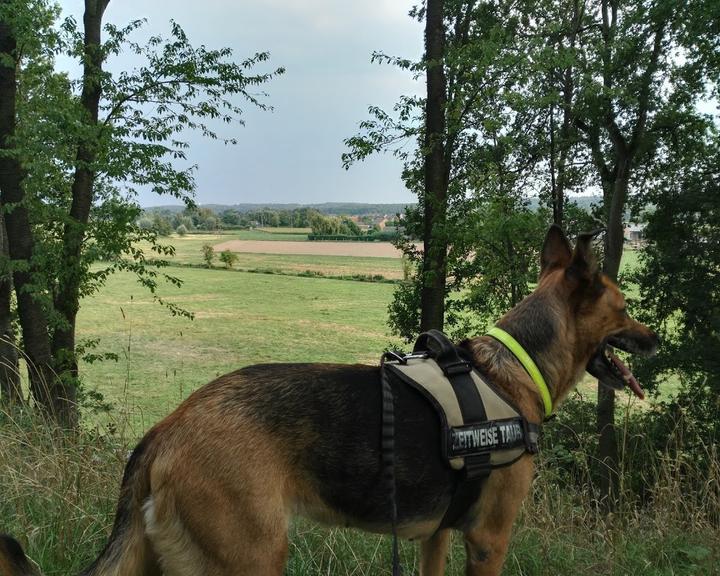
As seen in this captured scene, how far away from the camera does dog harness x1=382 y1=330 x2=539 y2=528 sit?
2.25 metres

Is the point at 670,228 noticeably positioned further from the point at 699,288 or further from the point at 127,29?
the point at 127,29

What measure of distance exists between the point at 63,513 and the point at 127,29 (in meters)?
9.35

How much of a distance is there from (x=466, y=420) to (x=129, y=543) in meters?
1.41

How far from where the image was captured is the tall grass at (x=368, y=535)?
319 cm

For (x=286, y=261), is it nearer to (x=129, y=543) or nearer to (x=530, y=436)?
(x=530, y=436)

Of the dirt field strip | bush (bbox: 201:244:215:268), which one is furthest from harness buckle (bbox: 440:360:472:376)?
bush (bbox: 201:244:215:268)

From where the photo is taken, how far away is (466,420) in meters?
2.29

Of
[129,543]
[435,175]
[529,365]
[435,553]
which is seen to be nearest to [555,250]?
[529,365]

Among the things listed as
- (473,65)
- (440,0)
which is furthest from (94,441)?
(440,0)

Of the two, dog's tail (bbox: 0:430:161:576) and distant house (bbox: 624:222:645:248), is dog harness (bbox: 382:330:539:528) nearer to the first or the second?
dog's tail (bbox: 0:430:161:576)

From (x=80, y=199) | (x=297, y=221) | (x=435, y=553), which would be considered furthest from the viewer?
(x=297, y=221)

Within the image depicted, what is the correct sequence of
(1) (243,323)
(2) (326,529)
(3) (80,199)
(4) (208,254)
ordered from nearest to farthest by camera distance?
(2) (326,529) < (3) (80,199) < (1) (243,323) < (4) (208,254)

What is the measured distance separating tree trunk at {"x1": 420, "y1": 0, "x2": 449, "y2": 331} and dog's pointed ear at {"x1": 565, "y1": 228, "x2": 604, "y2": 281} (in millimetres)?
10782

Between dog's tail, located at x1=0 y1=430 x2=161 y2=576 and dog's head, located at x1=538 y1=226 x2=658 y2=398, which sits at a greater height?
dog's head, located at x1=538 y1=226 x2=658 y2=398
